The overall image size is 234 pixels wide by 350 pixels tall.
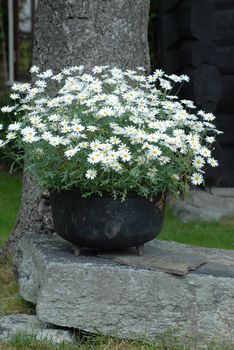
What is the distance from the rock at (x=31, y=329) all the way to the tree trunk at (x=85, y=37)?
0.84 meters

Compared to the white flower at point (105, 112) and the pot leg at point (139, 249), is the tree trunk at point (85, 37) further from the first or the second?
the white flower at point (105, 112)

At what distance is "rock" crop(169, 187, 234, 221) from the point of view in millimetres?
7012

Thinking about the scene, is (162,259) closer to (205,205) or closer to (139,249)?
(139,249)

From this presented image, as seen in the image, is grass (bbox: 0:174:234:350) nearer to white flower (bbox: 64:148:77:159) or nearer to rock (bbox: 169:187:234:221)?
rock (bbox: 169:187:234:221)

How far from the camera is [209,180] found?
736 cm

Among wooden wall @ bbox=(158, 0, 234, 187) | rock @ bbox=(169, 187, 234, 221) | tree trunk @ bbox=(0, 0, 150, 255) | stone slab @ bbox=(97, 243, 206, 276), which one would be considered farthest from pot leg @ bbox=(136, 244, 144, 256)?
wooden wall @ bbox=(158, 0, 234, 187)

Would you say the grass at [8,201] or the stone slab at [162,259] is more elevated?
the stone slab at [162,259]

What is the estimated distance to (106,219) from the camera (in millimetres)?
3719

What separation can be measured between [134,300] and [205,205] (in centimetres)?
356

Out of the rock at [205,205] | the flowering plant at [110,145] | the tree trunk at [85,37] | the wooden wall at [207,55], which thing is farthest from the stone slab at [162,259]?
the wooden wall at [207,55]

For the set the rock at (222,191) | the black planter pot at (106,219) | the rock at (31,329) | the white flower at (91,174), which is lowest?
the rock at (31,329)

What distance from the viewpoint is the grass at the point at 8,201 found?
6447mm

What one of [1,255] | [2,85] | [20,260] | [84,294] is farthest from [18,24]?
[84,294]

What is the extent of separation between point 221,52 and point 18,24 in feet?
12.5
